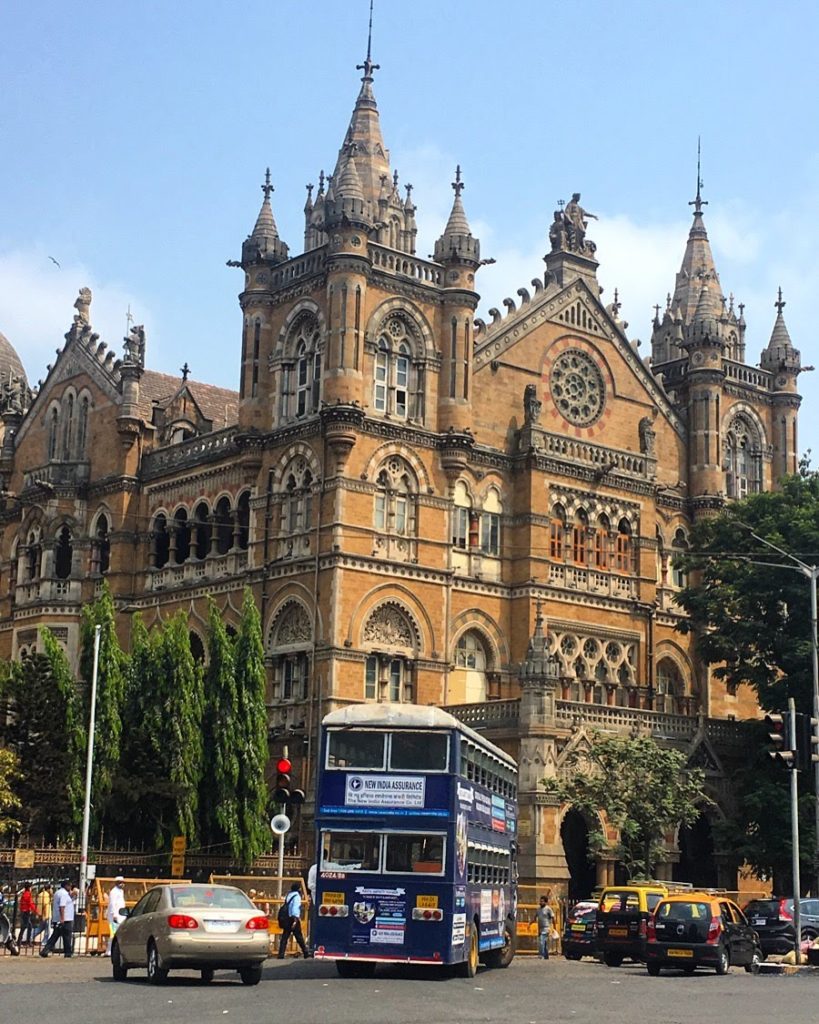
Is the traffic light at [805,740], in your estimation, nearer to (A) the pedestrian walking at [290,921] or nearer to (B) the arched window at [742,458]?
(A) the pedestrian walking at [290,921]

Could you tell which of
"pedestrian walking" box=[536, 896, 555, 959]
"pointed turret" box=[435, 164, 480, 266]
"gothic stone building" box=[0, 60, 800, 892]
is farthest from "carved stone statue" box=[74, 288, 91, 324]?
"pedestrian walking" box=[536, 896, 555, 959]

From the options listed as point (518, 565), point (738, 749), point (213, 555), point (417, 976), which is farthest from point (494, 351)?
point (417, 976)

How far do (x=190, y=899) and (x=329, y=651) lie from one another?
2640 centimetres

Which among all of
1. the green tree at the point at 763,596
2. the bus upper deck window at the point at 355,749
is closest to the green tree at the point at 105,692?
the green tree at the point at 763,596

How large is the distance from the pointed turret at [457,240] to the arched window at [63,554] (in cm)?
1811

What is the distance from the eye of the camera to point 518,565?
57469mm

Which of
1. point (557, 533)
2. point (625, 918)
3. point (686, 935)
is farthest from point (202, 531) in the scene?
point (686, 935)

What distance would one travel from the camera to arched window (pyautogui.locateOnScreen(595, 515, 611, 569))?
59625mm

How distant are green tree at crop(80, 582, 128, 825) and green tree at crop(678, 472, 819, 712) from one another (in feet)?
62.0

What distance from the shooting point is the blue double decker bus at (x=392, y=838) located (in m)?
27.2

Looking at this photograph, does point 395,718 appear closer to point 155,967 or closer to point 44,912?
point 155,967

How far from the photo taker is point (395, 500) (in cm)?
5475

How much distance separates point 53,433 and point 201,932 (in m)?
44.5

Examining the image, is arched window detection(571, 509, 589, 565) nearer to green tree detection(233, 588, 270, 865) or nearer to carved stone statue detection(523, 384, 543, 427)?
carved stone statue detection(523, 384, 543, 427)
